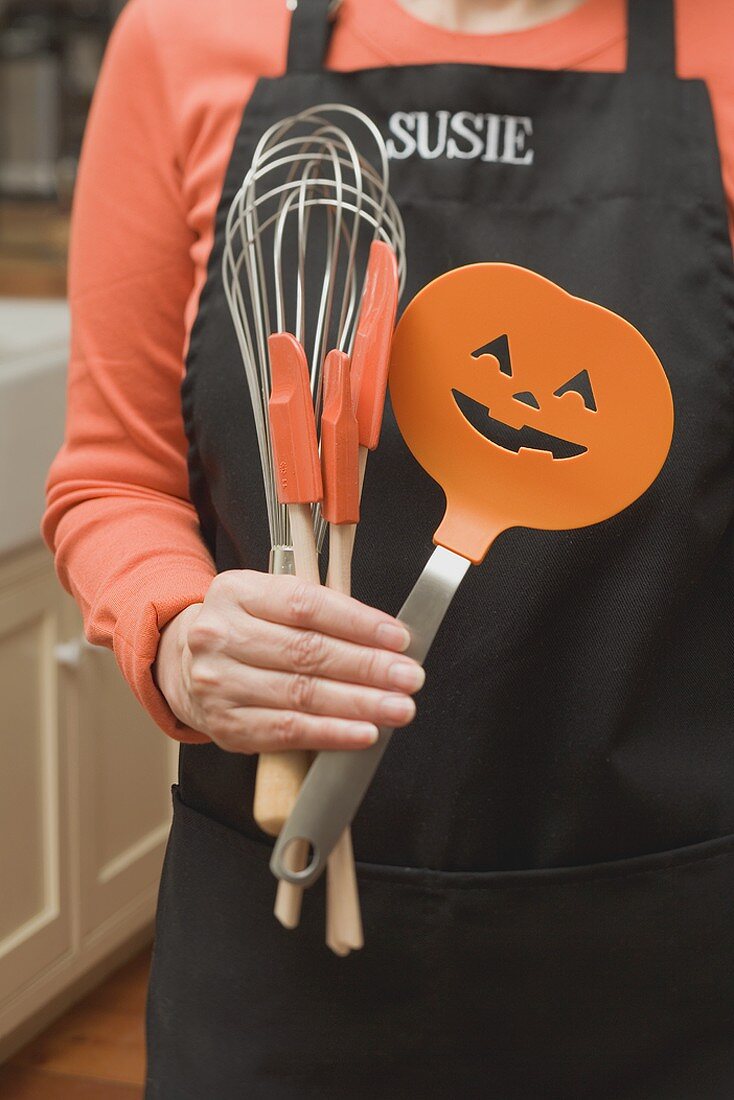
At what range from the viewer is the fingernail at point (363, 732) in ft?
1.63

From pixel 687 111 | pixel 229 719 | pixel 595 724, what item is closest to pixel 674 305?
pixel 687 111

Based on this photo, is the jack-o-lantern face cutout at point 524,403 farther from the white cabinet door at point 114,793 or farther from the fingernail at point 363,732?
the white cabinet door at point 114,793

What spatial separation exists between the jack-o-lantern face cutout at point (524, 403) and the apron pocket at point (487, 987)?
0.21 m

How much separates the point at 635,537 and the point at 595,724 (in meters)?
0.09

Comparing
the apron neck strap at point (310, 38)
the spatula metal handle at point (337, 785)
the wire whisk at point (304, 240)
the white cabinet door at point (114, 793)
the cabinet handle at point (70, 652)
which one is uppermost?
the apron neck strap at point (310, 38)

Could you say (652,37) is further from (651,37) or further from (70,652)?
(70,652)

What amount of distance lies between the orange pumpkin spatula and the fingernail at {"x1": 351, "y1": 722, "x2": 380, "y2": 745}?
4 cm

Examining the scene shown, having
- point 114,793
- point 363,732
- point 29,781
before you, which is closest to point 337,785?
point 363,732

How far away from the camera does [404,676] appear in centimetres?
50

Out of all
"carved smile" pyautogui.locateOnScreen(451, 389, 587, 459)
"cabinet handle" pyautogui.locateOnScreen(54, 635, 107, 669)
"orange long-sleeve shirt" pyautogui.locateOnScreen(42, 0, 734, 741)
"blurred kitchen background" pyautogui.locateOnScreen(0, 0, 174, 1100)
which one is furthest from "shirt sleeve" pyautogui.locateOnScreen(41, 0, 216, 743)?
"cabinet handle" pyautogui.locateOnScreen(54, 635, 107, 669)

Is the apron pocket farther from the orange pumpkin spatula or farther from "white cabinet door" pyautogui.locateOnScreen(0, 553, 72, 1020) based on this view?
"white cabinet door" pyautogui.locateOnScreen(0, 553, 72, 1020)

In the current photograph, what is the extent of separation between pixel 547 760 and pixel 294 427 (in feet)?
0.79

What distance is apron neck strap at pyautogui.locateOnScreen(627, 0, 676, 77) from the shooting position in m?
0.71

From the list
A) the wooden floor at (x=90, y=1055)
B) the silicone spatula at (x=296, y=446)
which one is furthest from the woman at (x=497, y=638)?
the wooden floor at (x=90, y=1055)
